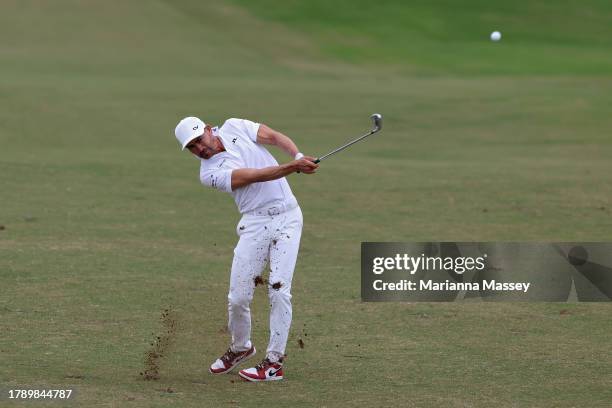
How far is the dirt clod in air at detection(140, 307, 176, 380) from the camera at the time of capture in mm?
10141

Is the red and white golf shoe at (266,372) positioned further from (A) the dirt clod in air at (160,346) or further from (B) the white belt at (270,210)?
(B) the white belt at (270,210)

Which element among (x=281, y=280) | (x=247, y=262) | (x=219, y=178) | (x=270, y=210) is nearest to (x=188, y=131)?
(x=219, y=178)

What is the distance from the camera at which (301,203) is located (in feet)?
68.5

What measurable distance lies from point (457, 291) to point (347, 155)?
15075 mm

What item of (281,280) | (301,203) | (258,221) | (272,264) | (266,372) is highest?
(301,203)

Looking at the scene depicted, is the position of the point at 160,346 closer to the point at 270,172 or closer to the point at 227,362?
the point at 227,362

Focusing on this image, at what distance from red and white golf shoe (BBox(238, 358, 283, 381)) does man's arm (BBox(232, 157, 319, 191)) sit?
1.51 meters

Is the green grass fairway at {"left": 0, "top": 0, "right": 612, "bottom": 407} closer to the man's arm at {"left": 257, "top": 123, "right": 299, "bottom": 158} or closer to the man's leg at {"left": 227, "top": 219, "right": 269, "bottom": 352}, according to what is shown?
the man's leg at {"left": 227, "top": 219, "right": 269, "bottom": 352}

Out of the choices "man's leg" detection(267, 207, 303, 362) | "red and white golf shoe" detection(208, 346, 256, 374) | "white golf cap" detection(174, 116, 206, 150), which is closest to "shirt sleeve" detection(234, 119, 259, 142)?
"white golf cap" detection(174, 116, 206, 150)

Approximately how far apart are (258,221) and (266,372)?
1.26 m

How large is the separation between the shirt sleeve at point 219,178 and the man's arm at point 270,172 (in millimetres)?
52

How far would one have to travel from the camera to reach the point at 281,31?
2234 inches

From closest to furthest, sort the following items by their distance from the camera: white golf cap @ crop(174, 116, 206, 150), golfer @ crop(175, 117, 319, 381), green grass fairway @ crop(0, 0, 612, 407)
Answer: white golf cap @ crop(174, 116, 206, 150) < golfer @ crop(175, 117, 319, 381) < green grass fairway @ crop(0, 0, 612, 407)

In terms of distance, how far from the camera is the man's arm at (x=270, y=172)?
9.63m
